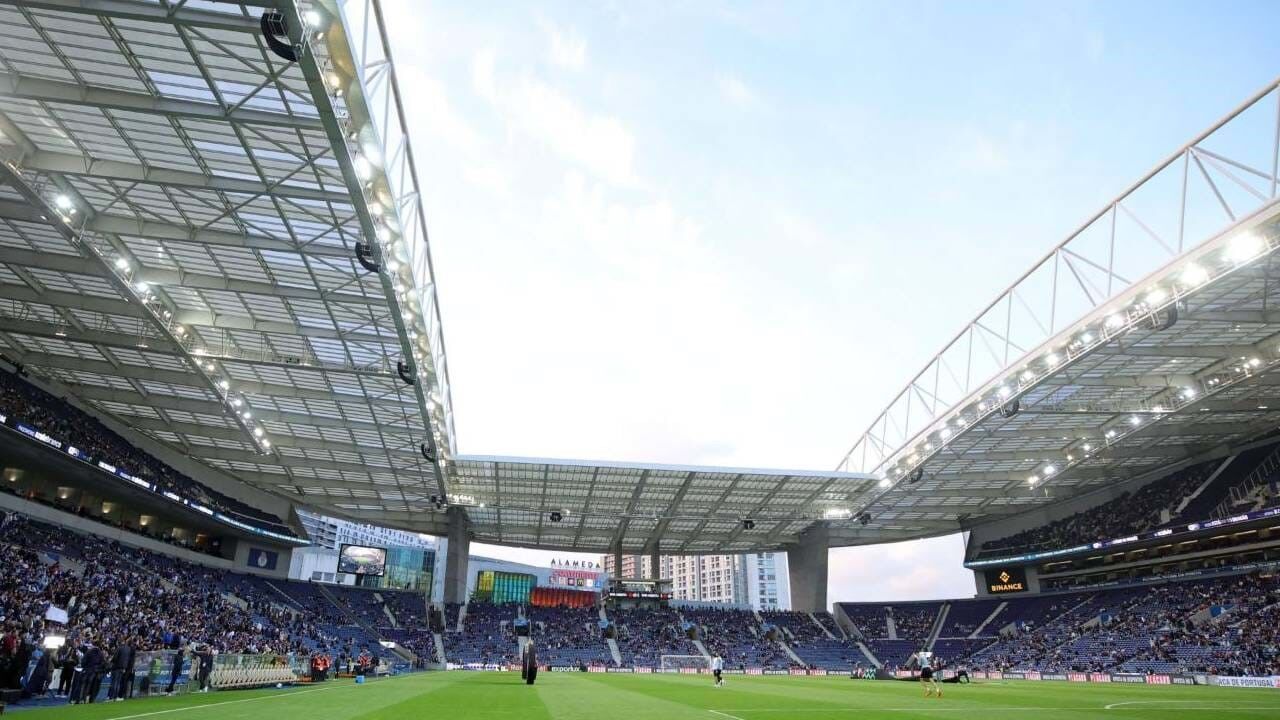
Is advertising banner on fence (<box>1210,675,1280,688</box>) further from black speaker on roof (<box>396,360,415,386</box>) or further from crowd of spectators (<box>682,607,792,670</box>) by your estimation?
black speaker on roof (<box>396,360,415,386</box>)

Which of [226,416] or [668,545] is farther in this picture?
[668,545]

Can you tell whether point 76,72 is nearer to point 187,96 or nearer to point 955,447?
point 187,96

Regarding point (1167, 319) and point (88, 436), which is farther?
point (88, 436)

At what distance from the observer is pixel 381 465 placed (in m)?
50.2

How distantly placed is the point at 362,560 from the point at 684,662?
3121cm

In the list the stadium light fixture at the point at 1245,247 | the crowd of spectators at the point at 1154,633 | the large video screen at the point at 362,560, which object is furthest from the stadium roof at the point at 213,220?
the crowd of spectators at the point at 1154,633

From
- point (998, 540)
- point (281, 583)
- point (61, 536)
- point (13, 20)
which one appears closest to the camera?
point (13, 20)

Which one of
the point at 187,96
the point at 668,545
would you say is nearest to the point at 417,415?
the point at 187,96

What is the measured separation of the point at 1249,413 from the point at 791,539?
38.6m

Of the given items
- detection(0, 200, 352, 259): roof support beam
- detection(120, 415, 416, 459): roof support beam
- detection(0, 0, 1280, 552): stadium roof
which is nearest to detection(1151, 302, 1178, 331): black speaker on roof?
detection(0, 0, 1280, 552): stadium roof

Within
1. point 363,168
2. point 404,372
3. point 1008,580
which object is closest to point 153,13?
point 363,168

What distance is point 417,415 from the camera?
40.9 metres

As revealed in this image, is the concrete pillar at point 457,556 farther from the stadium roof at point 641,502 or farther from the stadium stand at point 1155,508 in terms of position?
the stadium stand at point 1155,508

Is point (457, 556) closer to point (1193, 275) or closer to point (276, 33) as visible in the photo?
point (276, 33)
